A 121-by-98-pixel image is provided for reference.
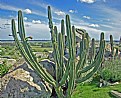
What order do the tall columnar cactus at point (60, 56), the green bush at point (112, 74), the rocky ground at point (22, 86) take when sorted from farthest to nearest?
the green bush at point (112, 74)
the rocky ground at point (22, 86)
the tall columnar cactus at point (60, 56)

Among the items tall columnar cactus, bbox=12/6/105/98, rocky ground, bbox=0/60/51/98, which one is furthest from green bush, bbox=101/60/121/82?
rocky ground, bbox=0/60/51/98

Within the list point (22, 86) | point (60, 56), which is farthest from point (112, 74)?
point (22, 86)

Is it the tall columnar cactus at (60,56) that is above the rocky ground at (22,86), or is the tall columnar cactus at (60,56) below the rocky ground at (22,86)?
above

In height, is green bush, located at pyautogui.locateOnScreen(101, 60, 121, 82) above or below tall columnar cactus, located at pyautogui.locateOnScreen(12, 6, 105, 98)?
below

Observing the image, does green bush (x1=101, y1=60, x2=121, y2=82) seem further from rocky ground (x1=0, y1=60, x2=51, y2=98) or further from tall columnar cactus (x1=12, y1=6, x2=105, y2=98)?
rocky ground (x1=0, y1=60, x2=51, y2=98)

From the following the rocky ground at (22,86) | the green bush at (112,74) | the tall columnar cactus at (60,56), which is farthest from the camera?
the green bush at (112,74)

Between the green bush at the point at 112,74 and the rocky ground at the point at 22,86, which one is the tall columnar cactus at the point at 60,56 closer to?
the rocky ground at the point at 22,86

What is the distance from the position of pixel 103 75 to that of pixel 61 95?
Answer: 7.52 m

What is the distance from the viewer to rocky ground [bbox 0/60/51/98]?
8211 millimetres

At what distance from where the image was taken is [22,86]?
823 cm

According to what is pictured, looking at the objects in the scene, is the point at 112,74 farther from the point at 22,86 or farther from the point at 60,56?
the point at 22,86

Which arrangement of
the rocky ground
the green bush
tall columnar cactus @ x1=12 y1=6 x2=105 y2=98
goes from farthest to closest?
the green bush → the rocky ground → tall columnar cactus @ x1=12 y1=6 x2=105 y2=98

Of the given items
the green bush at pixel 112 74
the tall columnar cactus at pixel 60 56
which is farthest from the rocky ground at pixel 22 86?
the green bush at pixel 112 74

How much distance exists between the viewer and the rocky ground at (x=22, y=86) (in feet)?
26.9
